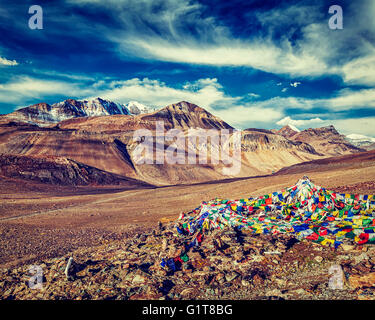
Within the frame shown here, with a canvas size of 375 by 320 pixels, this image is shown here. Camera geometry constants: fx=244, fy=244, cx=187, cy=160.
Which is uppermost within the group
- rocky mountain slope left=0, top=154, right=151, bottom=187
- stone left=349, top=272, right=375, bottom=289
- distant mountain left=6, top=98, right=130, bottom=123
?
distant mountain left=6, top=98, right=130, bottom=123

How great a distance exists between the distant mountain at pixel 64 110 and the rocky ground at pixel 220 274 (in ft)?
455

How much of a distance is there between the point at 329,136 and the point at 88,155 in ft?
466

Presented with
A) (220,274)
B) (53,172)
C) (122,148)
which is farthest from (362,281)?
(122,148)

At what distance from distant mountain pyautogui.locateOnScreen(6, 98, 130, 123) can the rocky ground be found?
13869cm

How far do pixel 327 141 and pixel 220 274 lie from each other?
152 metres

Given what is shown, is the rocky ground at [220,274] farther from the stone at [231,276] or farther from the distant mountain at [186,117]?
the distant mountain at [186,117]

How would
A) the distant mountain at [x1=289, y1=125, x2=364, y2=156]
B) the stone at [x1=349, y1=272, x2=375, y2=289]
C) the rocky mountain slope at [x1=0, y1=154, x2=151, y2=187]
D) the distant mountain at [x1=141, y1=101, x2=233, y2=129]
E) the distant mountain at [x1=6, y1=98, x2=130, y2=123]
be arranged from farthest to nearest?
1. the distant mountain at [x1=6, y1=98, x2=130, y2=123]
2. the distant mountain at [x1=289, y1=125, x2=364, y2=156]
3. the distant mountain at [x1=141, y1=101, x2=233, y2=129]
4. the rocky mountain slope at [x1=0, y1=154, x2=151, y2=187]
5. the stone at [x1=349, y1=272, x2=375, y2=289]

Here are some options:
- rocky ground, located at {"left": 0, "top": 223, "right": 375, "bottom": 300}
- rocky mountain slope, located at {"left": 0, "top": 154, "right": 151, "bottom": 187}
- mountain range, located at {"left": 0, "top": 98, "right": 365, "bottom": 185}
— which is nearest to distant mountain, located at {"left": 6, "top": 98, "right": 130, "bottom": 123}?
mountain range, located at {"left": 0, "top": 98, "right": 365, "bottom": 185}

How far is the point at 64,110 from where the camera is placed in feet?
480

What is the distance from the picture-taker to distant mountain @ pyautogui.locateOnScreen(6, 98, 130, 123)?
12600cm

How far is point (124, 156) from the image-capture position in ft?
197

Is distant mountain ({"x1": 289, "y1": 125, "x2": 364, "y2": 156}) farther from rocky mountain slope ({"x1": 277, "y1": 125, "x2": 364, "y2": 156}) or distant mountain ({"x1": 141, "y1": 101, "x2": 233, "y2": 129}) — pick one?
distant mountain ({"x1": 141, "y1": 101, "x2": 233, "y2": 129})

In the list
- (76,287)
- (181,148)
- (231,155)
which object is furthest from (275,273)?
(231,155)
